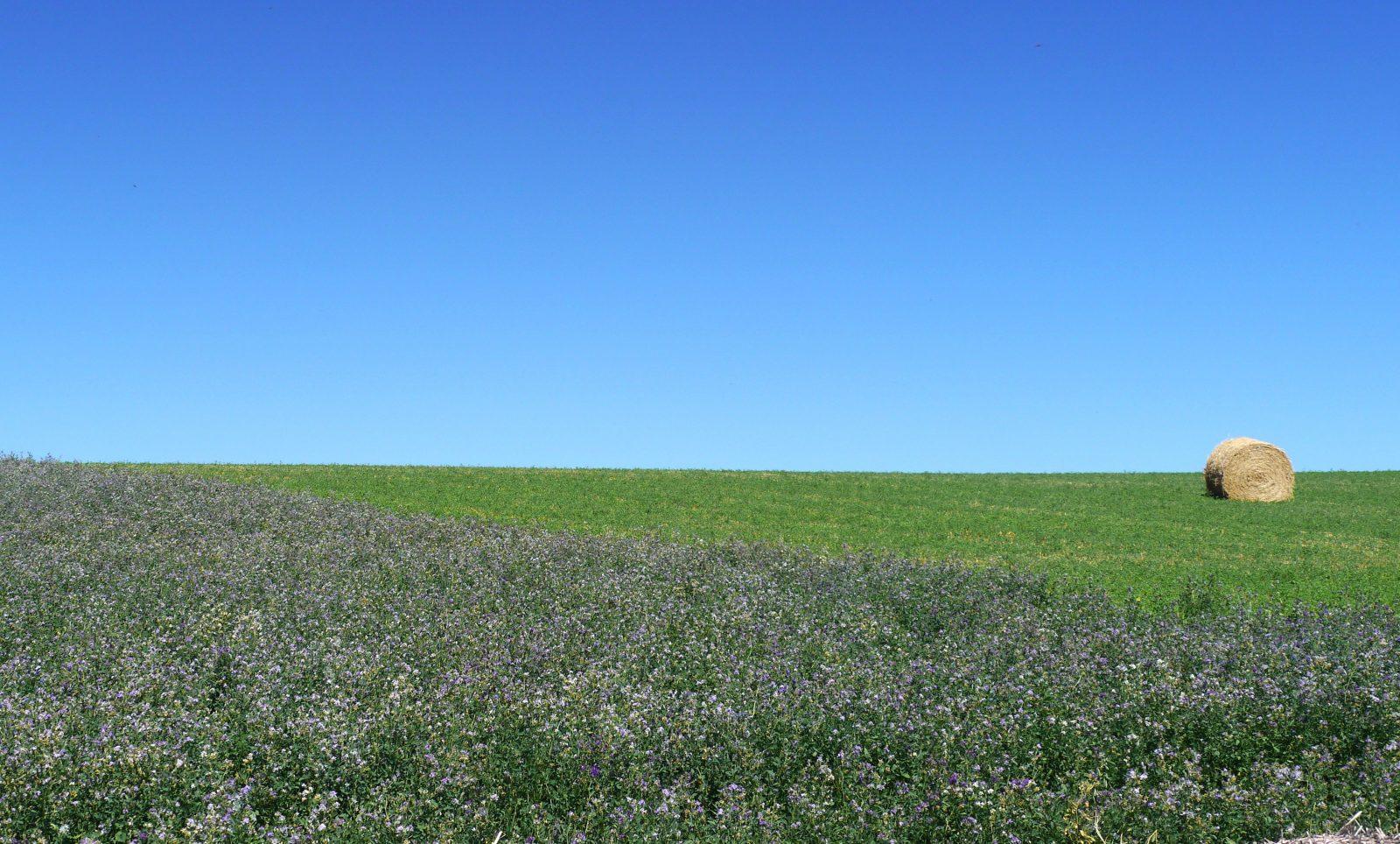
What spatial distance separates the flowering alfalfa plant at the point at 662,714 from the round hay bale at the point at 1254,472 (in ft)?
81.8

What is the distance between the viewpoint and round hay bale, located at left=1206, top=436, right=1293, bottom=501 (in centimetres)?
3534

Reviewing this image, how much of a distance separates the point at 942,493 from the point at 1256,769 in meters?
27.9

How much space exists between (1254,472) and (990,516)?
45.4ft

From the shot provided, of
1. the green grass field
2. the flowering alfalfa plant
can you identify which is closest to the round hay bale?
the green grass field

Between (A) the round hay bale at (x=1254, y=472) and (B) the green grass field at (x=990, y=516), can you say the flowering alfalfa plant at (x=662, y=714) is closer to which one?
(B) the green grass field at (x=990, y=516)

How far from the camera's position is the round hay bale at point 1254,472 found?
35.3m

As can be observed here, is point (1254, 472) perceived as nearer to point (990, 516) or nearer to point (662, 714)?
point (990, 516)

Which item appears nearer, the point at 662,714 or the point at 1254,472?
the point at 662,714

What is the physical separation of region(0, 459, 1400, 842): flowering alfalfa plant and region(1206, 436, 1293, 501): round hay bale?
24.9m

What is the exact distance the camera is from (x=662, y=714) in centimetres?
771

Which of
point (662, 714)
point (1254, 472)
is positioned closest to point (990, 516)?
point (1254, 472)

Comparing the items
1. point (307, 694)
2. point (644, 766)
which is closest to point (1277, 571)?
point (644, 766)

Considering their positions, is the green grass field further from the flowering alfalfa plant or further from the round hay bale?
the flowering alfalfa plant

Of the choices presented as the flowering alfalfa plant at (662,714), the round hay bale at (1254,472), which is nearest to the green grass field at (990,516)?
the round hay bale at (1254,472)
